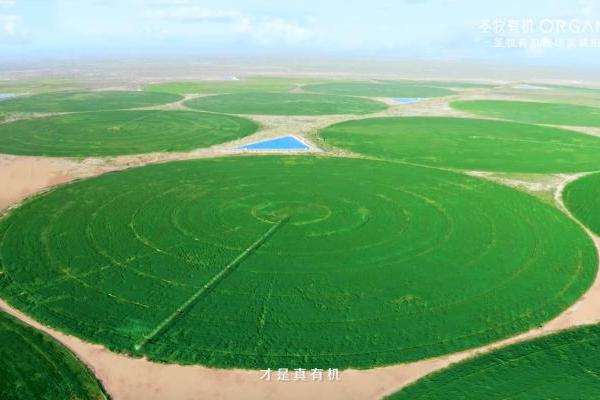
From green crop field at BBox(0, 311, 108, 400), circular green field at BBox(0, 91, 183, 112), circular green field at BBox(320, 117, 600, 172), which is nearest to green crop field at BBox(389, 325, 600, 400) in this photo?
green crop field at BBox(0, 311, 108, 400)

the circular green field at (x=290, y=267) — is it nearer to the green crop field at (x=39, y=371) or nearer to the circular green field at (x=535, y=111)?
the green crop field at (x=39, y=371)

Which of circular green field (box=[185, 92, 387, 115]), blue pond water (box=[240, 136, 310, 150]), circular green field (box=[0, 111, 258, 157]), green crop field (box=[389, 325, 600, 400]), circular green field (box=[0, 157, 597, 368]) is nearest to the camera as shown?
green crop field (box=[389, 325, 600, 400])

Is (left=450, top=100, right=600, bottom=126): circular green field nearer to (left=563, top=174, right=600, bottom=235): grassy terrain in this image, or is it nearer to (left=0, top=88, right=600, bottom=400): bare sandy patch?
(left=563, top=174, right=600, bottom=235): grassy terrain

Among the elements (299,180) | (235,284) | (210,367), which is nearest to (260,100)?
(299,180)

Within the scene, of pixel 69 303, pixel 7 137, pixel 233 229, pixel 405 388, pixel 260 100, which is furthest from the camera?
pixel 260 100

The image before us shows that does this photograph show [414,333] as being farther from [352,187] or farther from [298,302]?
[352,187]

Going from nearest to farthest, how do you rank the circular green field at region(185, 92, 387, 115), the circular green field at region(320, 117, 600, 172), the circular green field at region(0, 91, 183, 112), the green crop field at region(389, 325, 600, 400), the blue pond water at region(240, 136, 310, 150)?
the green crop field at region(389, 325, 600, 400) → the circular green field at region(320, 117, 600, 172) → the blue pond water at region(240, 136, 310, 150) → the circular green field at region(185, 92, 387, 115) → the circular green field at region(0, 91, 183, 112)

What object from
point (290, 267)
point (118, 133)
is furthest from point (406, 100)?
point (290, 267)
